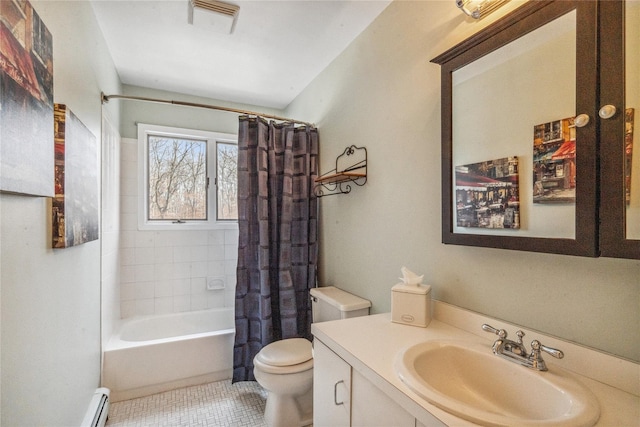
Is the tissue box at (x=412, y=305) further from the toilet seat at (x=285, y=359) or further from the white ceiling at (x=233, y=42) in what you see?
the white ceiling at (x=233, y=42)

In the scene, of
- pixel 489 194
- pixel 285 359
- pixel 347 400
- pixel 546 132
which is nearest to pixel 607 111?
pixel 546 132

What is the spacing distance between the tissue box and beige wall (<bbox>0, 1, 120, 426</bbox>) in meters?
1.34

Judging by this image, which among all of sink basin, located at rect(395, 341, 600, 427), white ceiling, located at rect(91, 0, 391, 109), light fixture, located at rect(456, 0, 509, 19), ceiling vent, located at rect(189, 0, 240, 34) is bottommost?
A: sink basin, located at rect(395, 341, 600, 427)

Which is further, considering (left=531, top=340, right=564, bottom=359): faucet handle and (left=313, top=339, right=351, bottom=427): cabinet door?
(left=313, top=339, right=351, bottom=427): cabinet door

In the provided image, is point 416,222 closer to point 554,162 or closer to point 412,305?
point 412,305

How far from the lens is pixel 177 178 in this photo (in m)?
3.10

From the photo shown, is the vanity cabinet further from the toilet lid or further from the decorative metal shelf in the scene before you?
the decorative metal shelf

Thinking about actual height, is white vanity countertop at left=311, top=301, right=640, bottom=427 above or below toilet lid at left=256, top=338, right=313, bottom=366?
above

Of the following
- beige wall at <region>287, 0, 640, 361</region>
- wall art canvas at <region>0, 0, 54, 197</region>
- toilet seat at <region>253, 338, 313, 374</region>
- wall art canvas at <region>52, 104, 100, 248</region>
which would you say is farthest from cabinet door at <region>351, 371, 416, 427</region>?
wall art canvas at <region>52, 104, 100, 248</region>

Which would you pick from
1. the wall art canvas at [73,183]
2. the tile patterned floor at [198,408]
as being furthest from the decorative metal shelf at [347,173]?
the tile patterned floor at [198,408]

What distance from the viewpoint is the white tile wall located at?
2811 millimetres

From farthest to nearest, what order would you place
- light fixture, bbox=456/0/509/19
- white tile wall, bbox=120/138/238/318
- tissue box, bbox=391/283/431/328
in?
white tile wall, bbox=120/138/238/318 → tissue box, bbox=391/283/431/328 → light fixture, bbox=456/0/509/19

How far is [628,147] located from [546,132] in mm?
222

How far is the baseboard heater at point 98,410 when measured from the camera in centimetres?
163
